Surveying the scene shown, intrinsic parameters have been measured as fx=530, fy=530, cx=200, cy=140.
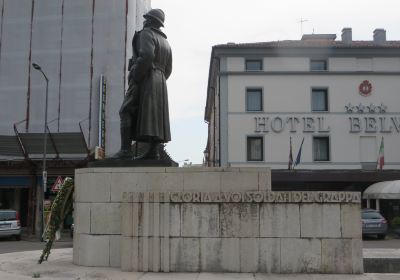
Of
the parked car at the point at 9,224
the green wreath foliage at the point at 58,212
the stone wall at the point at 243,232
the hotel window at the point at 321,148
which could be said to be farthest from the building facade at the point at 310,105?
the stone wall at the point at 243,232

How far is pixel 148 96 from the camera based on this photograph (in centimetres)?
1004

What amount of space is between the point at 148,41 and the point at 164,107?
51.2 inches

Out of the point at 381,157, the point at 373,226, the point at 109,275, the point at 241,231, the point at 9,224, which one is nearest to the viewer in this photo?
the point at 109,275

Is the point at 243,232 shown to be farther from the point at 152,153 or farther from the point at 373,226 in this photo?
the point at 373,226

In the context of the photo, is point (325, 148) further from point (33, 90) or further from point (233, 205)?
point (233, 205)

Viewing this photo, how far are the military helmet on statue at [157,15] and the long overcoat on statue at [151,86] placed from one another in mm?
199

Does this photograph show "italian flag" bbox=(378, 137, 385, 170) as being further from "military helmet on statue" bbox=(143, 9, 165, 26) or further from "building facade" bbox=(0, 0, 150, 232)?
"military helmet on statue" bbox=(143, 9, 165, 26)

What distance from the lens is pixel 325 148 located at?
3600 centimetres

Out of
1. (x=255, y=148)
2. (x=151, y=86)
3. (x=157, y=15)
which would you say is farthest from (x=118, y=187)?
(x=255, y=148)

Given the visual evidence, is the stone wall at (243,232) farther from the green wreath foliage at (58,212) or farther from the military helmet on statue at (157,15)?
the military helmet on statue at (157,15)

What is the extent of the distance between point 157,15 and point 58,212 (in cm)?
428

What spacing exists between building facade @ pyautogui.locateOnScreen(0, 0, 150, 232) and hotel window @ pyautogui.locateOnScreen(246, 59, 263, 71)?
843 cm

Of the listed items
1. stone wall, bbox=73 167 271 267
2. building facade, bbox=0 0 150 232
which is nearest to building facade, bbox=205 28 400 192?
building facade, bbox=0 0 150 232

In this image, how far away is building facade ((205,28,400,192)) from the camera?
35.6 metres
